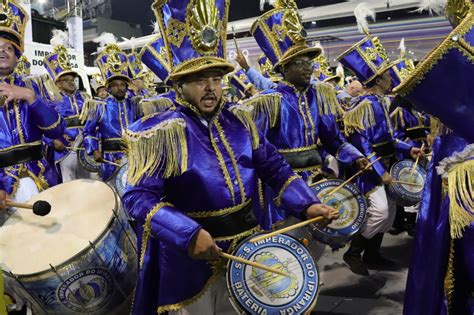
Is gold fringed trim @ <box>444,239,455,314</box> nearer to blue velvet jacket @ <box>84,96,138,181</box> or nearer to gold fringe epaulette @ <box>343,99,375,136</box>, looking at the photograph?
gold fringe epaulette @ <box>343,99,375,136</box>

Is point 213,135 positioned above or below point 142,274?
above

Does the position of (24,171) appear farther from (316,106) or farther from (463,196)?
(463,196)

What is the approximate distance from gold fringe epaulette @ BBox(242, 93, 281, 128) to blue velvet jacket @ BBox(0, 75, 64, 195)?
5.25 feet

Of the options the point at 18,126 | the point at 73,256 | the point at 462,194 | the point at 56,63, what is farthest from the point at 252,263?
the point at 56,63

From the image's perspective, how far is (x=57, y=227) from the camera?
10.8ft

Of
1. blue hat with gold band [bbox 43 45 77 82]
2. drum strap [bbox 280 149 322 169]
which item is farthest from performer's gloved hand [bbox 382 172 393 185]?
blue hat with gold band [bbox 43 45 77 82]

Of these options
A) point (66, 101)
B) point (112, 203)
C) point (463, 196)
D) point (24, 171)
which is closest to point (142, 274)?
point (112, 203)

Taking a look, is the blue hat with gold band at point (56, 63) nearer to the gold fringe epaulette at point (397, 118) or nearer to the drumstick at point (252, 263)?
the gold fringe epaulette at point (397, 118)

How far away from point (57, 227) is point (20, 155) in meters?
1.01

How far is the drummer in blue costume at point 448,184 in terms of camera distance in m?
1.66

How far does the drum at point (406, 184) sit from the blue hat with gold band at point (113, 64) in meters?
4.02

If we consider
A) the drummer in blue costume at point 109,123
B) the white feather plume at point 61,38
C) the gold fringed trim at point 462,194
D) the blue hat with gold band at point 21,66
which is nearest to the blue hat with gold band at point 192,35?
the gold fringed trim at point 462,194

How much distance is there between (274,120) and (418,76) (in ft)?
8.96

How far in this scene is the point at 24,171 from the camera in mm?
4023
